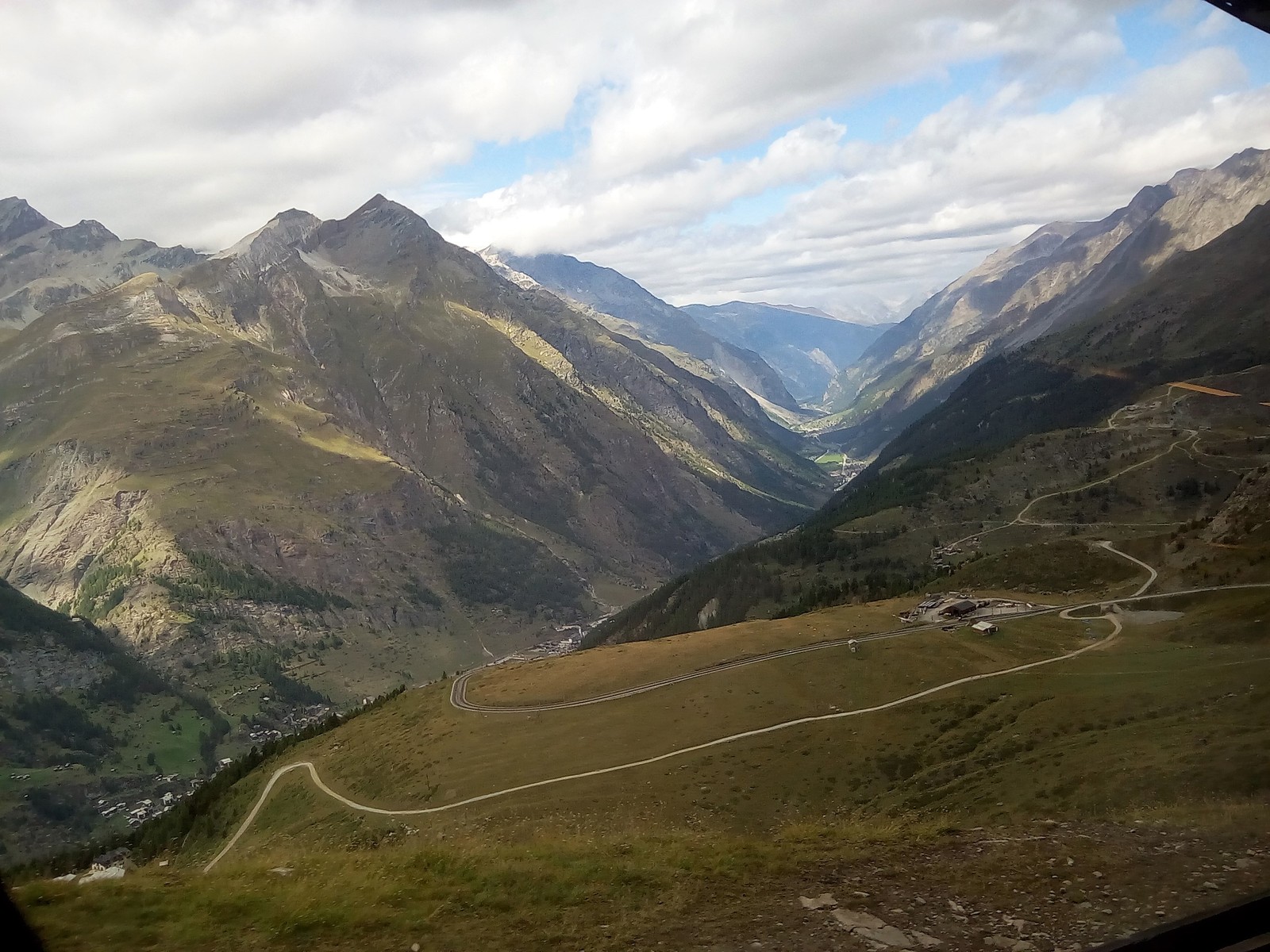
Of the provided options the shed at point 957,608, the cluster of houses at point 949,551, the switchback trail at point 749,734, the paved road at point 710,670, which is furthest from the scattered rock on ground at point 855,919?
the cluster of houses at point 949,551

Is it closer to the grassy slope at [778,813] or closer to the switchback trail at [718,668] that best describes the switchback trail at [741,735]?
the grassy slope at [778,813]

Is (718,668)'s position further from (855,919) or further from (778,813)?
(855,919)

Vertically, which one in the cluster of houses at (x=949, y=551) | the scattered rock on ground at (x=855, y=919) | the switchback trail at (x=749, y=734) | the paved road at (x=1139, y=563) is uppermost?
the scattered rock on ground at (x=855, y=919)

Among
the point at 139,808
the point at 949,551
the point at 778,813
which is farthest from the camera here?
the point at 949,551

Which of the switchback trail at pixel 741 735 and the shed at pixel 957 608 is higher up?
the switchback trail at pixel 741 735

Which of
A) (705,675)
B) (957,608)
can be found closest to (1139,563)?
(957,608)

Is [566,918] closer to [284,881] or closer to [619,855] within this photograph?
[619,855]

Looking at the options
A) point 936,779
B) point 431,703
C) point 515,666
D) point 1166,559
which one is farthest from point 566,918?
point 1166,559

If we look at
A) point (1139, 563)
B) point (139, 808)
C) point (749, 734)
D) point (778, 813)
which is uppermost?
point (778, 813)

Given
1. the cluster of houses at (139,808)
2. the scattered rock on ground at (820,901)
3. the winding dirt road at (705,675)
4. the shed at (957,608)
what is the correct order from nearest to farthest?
the scattered rock on ground at (820,901) < the winding dirt road at (705,675) < the shed at (957,608) < the cluster of houses at (139,808)

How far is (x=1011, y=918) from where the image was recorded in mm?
13227

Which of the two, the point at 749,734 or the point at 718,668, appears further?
the point at 718,668

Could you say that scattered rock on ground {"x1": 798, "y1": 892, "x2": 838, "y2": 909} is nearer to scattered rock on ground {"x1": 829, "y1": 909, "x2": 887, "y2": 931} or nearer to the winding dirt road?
scattered rock on ground {"x1": 829, "y1": 909, "x2": 887, "y2": 931}

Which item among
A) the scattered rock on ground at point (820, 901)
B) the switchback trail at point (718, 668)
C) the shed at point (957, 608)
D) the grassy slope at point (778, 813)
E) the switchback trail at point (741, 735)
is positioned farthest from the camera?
the shed at point (957, 608)
